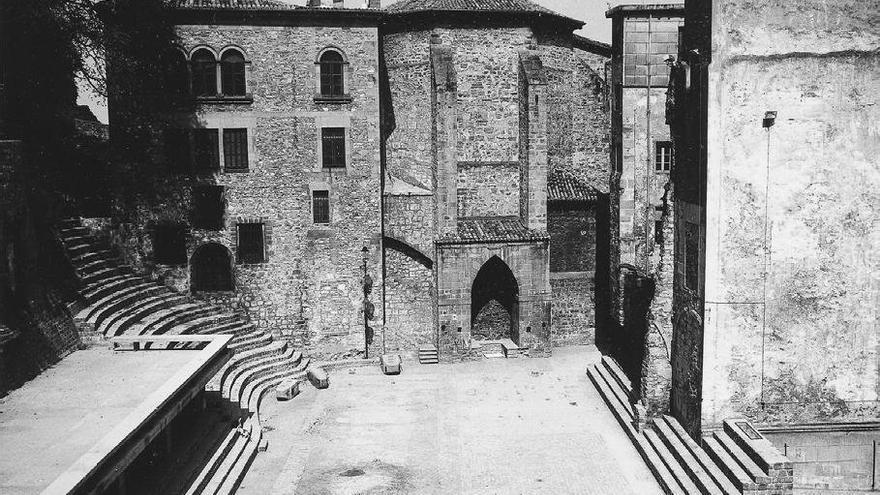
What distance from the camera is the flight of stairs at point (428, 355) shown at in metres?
27.6

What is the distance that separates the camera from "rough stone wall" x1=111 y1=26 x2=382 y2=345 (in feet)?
85.9

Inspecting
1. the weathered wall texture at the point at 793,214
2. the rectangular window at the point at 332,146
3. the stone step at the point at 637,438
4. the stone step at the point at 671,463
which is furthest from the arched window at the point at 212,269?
the weathered wall texture at the point at 793,214

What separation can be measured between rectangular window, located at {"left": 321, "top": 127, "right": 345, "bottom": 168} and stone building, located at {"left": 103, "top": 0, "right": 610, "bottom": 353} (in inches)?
1.9

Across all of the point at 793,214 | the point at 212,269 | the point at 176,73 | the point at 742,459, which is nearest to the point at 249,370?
the point at 212,269

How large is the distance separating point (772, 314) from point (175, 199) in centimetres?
1909

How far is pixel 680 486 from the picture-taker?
16203 mm

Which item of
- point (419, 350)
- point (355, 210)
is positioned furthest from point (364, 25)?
point (419, 350)

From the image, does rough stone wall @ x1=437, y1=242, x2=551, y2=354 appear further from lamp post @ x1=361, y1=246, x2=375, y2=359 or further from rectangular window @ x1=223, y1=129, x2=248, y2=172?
rectangular window @ x1=223, y1=129, x2=248, y2=172

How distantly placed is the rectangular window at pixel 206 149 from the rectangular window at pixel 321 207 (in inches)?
136

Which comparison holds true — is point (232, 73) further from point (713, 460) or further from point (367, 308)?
point (713, 460)

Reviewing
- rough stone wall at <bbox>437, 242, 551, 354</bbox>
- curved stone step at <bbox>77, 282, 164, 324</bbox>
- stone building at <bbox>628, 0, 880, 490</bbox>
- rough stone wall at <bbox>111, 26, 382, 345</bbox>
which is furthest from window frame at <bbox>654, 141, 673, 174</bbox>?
curved stone step at <bbox>77, 282, 164, 324</bbox>

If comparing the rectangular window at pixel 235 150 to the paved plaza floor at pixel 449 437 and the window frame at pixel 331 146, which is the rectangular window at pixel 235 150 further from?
the paved plaza floor at pixel 449 437

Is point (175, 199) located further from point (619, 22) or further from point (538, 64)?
point (619, 22)

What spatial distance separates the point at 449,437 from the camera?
67.2 feet
